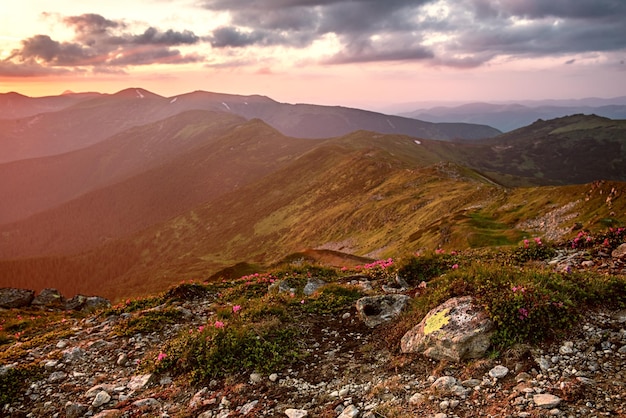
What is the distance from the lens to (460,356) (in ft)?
31.5

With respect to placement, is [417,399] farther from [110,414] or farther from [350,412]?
[110,414]

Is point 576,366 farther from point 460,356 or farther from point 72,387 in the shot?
point 72,387

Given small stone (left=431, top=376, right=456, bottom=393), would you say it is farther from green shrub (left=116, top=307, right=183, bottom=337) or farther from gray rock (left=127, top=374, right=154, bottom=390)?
green shrub (left=116, top=307, right=183, bottom=337)

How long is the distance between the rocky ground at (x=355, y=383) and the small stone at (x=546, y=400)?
0.9 inches

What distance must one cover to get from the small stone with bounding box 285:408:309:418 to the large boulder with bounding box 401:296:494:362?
3389 millimetres

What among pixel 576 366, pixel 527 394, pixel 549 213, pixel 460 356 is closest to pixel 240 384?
pixel 460 356

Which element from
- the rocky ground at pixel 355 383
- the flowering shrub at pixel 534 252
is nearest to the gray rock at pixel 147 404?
the rocky ground at pixel 355 383

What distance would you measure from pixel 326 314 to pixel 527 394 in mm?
7408

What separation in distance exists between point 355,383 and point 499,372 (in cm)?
352

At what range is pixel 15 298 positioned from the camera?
32344 mm

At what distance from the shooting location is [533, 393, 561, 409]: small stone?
731 centimetres

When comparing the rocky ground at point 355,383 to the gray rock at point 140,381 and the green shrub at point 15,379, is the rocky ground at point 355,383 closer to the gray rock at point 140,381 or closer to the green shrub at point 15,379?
the gray rock at point 140,381

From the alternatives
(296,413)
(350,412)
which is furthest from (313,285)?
(350,412)

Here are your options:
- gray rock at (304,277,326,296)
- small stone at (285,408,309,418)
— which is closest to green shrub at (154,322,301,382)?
A: small stone at (285,408,309,418)
